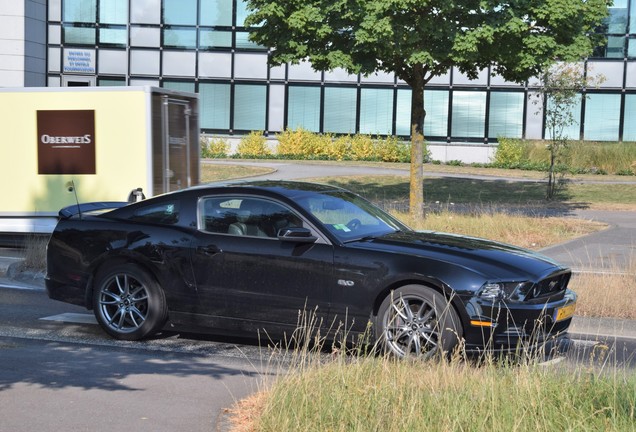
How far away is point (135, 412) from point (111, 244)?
2.99 meters

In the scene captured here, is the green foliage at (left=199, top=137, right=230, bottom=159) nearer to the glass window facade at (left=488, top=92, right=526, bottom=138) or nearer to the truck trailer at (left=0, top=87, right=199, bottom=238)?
the glass window facade at (left=488, top=92, right=526, bottom=138)

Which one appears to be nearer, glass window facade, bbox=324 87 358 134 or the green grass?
the green grass

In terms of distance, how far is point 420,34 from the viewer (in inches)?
705

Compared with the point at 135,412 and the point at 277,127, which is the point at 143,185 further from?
the point at 277,127

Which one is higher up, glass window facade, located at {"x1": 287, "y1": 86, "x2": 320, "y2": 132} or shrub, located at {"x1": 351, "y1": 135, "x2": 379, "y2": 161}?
glass window facade, located at {"x1": 287, "y1": 86, "x2": 320, "y2": 132}

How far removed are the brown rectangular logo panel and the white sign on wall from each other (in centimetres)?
2547

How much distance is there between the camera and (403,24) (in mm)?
17844

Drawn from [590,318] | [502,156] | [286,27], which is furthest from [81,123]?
[502,156]

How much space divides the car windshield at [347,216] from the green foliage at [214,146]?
96.5ft

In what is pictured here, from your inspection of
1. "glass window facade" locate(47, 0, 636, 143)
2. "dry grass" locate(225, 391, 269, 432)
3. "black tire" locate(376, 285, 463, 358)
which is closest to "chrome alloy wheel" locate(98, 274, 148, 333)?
"black tire" locate(376, 285, 463, 358)

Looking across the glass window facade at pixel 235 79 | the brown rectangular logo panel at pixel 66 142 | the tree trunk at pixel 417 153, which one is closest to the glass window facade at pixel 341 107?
the glass window facade at pixel 235 79

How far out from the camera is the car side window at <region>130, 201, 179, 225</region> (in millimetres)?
9453

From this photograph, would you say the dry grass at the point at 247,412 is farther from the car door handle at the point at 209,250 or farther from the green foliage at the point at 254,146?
the green foliage at the point at 254,146

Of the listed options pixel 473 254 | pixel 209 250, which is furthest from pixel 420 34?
pixel 473 254
